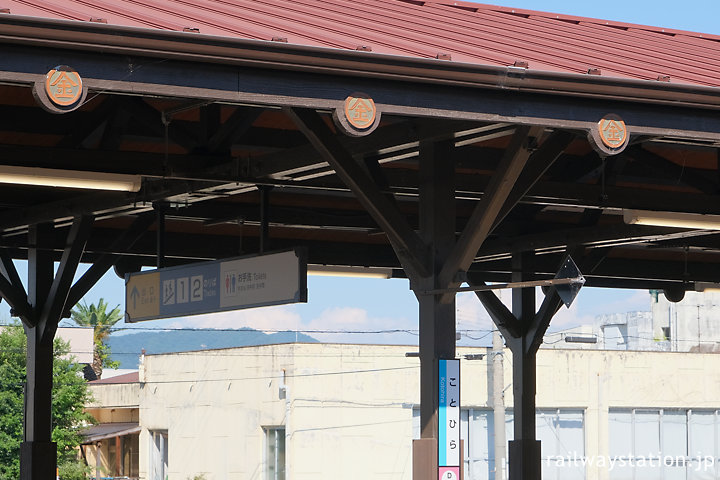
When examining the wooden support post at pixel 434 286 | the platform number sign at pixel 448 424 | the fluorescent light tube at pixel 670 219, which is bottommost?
the platform number sign at pixel 448 424

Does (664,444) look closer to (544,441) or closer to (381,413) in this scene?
(544,441)

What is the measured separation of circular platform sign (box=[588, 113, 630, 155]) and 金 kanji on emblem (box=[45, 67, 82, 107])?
3084 mm

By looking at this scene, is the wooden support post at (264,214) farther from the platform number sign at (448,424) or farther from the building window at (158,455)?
the building window at (158,455)

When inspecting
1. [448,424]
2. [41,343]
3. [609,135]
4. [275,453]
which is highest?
[609,135]

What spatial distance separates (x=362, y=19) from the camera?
8.99m

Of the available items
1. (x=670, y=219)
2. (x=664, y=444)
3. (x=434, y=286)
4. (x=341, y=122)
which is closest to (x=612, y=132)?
(x=434, y=286)

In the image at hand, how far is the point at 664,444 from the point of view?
4022 centimetres

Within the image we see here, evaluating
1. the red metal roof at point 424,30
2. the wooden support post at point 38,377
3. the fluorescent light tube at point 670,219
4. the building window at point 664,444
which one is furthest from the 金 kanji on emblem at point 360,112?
the building window at point 664,444

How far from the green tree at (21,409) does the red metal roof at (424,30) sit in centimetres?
3542

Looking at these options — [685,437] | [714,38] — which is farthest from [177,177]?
[685,437]

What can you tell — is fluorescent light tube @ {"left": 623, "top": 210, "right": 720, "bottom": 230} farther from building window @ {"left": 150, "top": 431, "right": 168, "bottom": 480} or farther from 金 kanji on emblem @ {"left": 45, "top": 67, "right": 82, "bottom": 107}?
building window @ {"left": 150, "top": 431, "right": 168, "bottom": 480}

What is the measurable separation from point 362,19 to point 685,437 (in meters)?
34.2

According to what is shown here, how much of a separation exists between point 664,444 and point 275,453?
12072mm

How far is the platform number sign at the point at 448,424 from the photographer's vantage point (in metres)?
8.63
